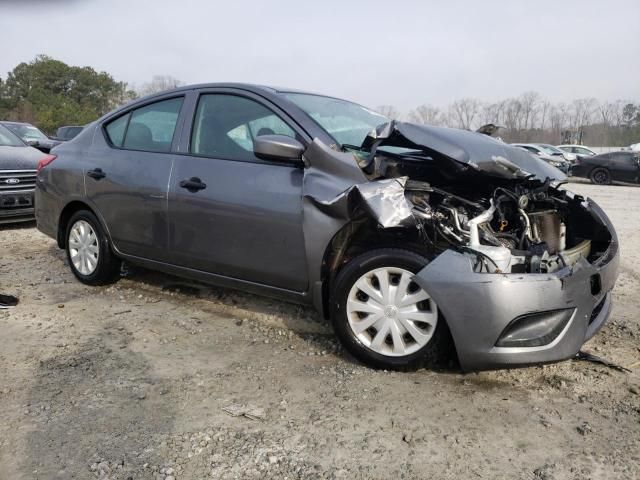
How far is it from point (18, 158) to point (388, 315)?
21.7ft

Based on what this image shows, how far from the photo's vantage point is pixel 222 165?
11.5ft

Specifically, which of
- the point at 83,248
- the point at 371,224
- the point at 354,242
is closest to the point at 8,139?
the point at 83,248

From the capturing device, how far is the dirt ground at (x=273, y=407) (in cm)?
219

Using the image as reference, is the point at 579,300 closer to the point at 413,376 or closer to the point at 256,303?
the point at 413,376

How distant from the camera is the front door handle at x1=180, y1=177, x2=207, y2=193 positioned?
11.6 ft

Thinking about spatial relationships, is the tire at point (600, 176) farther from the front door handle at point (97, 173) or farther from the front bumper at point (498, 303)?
the front door handle at point (97, 173)

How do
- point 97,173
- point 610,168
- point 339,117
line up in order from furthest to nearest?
point 610,168 → point 97,173 → point 339,117

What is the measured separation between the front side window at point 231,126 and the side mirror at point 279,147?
0.19 meters

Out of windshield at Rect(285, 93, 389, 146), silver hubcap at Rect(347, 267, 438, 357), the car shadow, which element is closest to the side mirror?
windshield at Rect(285, 93, 389, 146)

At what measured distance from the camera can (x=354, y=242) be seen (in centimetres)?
316

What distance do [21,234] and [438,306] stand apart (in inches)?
245

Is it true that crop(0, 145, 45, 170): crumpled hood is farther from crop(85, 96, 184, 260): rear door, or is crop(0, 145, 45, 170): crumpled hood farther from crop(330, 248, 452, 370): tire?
crop(330, 248, 452, 370): tire

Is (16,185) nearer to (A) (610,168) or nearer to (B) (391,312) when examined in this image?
(B) (391,312)

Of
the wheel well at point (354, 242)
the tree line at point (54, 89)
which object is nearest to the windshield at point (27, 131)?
the wheel well at point (354, 242)
